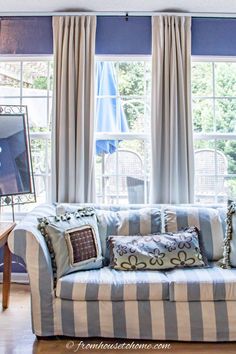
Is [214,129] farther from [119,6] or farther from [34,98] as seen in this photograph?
[34,98]

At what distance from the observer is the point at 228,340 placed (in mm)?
2055

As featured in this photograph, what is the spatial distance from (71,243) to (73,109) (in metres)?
1.27

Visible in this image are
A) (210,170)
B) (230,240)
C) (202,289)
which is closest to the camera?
(202,289)

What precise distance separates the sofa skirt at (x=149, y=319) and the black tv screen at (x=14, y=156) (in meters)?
1.11

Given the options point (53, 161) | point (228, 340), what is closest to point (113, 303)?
point (228, 340)

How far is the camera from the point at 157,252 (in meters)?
2.28

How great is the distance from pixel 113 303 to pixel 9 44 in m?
2.51

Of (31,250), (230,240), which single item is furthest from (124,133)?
(31,250)

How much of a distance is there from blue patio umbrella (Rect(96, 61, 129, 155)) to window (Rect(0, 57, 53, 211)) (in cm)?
51

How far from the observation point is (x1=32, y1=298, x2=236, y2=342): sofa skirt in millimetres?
2033

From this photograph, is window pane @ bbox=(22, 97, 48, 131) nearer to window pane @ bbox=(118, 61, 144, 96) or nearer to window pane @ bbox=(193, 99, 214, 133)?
window pane @ bbox=(118, 61, 144, 96)

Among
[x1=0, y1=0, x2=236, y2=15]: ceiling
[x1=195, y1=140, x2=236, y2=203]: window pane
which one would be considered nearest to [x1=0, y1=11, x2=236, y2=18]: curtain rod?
[x1=0, y1=0, x2=236, y2=15]: ceiling

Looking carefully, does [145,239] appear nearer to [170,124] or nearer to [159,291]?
[159,291]

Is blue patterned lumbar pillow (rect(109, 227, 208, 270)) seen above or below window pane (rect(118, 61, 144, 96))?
below
